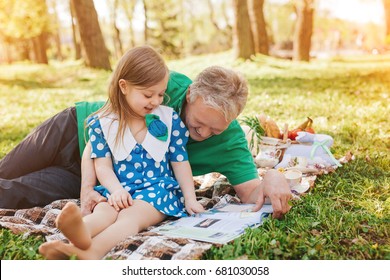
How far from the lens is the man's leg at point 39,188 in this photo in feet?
9.52

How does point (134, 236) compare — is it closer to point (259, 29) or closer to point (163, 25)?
point (259, 29)

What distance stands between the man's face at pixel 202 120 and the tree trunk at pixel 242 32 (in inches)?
373

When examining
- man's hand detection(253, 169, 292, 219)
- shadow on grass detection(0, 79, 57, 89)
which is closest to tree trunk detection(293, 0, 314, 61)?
shadow on grass detection(0, 79, 57, 89)

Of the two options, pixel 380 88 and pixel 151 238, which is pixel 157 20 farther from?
pixel 151 238

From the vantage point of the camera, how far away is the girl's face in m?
2.62

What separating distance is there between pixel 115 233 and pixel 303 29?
12653 mm

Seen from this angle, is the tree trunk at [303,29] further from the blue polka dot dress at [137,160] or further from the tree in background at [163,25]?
the tree in background at [163,25]

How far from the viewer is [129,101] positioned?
268 cm

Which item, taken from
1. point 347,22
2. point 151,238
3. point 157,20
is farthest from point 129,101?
point 347,22

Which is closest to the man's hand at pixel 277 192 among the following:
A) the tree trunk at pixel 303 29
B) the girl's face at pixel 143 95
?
the girl's face at pixel 143 95

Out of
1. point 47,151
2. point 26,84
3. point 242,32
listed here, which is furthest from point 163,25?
point 47,151

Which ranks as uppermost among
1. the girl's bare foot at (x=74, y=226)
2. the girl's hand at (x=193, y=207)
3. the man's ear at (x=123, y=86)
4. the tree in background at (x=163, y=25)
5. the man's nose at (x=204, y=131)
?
the man's ear at (x=123, y=86)

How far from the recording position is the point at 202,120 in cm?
266

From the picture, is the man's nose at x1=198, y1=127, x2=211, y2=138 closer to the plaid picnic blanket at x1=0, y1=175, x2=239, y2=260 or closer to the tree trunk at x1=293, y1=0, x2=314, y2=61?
the plaid picnic blanket at x1=0, y1=175, x2=239, y2=260
